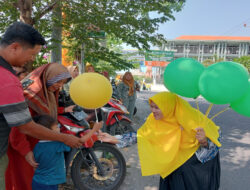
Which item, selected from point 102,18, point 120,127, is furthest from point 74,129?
point 102,18

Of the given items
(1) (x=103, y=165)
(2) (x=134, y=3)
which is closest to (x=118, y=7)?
(2) (x=134, y=3)

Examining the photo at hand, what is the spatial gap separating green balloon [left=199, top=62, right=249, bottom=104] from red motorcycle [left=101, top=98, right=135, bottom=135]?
2763mm

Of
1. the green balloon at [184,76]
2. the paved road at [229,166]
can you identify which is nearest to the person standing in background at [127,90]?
the paved road at [229,166]

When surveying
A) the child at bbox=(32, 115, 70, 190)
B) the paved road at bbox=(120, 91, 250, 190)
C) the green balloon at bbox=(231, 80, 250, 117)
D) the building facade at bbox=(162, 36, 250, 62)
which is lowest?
the paved road at bbox=(120, 91, 250, 190)

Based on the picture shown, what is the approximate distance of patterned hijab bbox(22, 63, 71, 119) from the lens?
1817 mm

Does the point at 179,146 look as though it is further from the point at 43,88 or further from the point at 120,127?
the point at 120,127

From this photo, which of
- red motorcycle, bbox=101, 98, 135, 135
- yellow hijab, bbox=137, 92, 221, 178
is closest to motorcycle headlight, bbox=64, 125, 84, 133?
yellow hijab, bbox=137, 92, 221, 178

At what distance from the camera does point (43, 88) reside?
74.9 inches

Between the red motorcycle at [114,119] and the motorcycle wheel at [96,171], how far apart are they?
4.60ft

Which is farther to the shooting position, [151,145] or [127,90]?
[127,90]

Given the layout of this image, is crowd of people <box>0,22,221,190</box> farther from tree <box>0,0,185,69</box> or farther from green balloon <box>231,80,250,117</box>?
tree <box>0,0,185,69</box>

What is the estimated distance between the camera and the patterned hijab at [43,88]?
5.96 ft

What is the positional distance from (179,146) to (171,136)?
14 centimetres

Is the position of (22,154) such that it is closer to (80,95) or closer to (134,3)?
(80,95)
